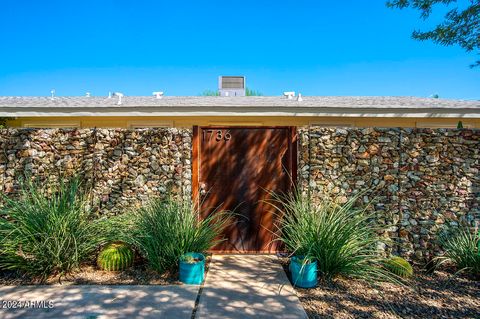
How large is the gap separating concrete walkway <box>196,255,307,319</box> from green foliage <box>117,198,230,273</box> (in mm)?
522

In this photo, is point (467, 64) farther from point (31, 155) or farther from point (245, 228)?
point (31, 155)

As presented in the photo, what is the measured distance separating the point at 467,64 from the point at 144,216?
8324 millimetres

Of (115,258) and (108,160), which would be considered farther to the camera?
(108,160)

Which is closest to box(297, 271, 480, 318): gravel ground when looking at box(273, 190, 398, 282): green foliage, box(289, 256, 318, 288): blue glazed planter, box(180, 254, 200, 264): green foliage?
box(289, 256, 318, 288): blue glazed planter

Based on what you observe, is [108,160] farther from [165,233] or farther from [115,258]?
[165,233]

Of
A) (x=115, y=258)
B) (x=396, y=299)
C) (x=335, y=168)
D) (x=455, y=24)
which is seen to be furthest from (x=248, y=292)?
(x=455, y=24)

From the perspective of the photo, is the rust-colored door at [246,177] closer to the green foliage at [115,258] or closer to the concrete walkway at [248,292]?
the concrete walkway at [248,292]

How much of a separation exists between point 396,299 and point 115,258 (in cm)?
369

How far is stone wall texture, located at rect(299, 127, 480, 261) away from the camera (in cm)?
414

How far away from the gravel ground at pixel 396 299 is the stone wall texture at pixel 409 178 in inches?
28.9

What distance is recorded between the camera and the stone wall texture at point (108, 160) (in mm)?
4348

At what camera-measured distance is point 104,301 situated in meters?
2.95

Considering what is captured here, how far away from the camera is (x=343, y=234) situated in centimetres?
336

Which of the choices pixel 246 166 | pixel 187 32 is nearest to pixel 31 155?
pixel 246 166
